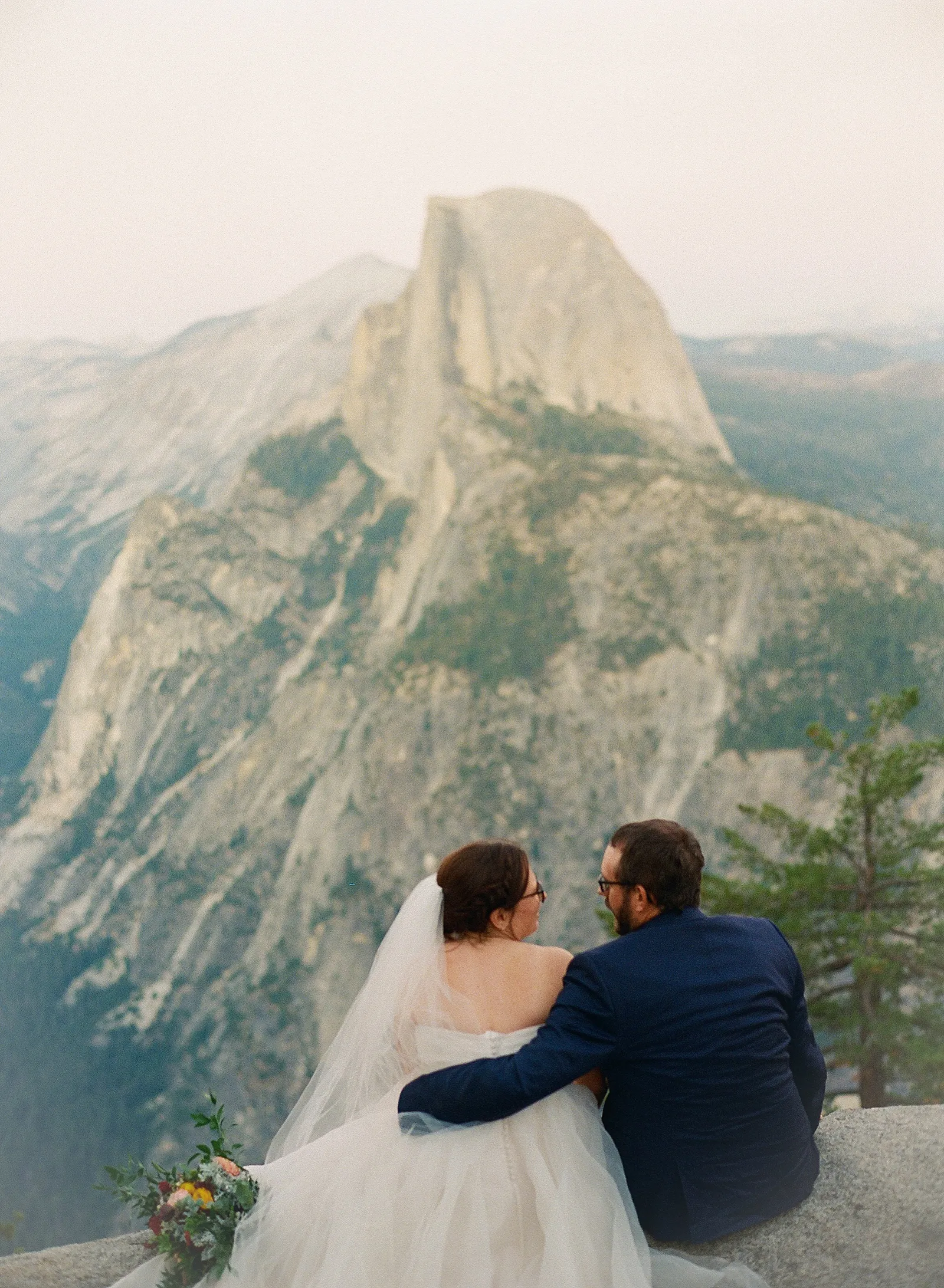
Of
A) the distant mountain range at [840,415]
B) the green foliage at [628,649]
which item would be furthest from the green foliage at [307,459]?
the green foliage at [628,649]

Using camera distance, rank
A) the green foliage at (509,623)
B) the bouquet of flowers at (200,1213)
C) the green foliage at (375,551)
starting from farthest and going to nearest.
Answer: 1. the green foliage at (375,551)
2. the green foliage at (509,623)
3. the bouquet of flowers at (200,1213)

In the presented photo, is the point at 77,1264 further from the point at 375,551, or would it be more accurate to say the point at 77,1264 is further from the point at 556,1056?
the point at 375,551

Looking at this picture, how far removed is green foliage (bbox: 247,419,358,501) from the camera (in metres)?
114

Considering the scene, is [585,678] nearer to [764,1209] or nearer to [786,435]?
[786,435]

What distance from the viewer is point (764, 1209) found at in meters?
3.99

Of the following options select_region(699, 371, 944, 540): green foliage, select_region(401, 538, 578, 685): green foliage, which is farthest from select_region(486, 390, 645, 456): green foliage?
select_region(699, 371, 944, 540): green foliage

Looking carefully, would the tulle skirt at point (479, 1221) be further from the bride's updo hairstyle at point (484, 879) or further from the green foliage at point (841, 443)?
the green foliage at point (841, 443)

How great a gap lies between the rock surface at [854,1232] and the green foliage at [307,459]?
109277 millimetres

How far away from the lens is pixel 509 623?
77938 mm

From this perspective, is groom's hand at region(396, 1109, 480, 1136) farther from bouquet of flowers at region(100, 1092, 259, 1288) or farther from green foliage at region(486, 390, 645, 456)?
green foliage at region(486, 390, 645, 456)

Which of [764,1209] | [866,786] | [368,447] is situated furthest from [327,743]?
[764,1209]

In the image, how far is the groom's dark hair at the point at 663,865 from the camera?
375 centimetres

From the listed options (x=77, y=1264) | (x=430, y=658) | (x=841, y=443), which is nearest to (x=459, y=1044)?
(x=77, y=1264)

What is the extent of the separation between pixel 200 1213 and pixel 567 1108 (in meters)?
1.39
